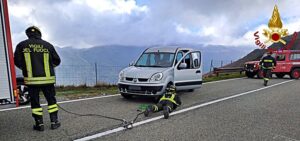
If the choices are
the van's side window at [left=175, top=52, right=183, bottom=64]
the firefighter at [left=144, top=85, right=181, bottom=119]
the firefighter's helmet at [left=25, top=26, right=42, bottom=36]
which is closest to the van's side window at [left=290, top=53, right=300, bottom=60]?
the van's side window at [left=175, top=52, right=183, bottom=64]

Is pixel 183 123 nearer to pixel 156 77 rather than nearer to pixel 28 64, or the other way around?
pixel 156 77

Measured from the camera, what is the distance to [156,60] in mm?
9133

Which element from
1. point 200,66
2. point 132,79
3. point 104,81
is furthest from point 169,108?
point 104,81

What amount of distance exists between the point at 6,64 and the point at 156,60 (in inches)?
209

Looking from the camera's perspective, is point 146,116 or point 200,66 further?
point 200,66

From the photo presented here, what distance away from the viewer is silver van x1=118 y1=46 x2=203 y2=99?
792 cm

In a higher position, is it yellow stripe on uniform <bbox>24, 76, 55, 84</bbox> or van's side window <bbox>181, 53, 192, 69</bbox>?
van's side window <bbox>181, 53, 192, 69</bbox>

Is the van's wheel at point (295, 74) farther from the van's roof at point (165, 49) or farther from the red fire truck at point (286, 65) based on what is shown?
the van's roof at point (165, 49)

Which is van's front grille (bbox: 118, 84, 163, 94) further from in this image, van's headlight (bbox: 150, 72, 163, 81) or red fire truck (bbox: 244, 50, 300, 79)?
red fire truck (bbox: 244, 50, 300, 79)

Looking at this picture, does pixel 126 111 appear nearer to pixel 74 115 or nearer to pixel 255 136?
pixel 74 115

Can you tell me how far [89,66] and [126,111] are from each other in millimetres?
8238

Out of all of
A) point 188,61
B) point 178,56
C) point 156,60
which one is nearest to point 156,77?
point 156,60

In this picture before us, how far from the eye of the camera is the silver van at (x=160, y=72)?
26.0 feet

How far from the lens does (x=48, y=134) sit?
4.81m
